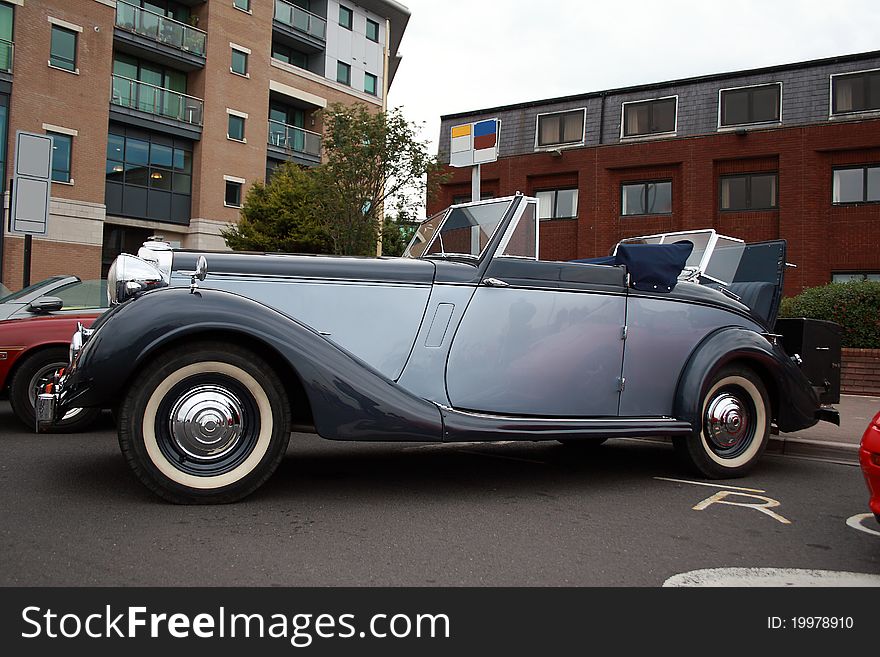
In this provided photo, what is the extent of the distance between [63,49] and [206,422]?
82.3 feet

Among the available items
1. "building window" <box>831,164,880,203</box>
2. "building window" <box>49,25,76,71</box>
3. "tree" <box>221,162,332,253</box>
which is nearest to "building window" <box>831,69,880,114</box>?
"building window" <box>831,164,880,203</box>

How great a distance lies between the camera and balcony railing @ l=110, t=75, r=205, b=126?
26281 millimetres

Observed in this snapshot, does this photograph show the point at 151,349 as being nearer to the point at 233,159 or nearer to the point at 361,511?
the point at 361,511

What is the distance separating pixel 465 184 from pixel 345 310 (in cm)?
2584

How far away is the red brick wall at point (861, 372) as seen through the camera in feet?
38.6

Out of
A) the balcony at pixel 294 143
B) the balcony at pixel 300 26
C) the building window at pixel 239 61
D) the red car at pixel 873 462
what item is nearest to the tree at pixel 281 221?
the balcony at pixel 294 143

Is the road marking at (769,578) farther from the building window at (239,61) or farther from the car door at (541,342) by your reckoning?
the building window at (239,61)

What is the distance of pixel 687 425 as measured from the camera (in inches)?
199

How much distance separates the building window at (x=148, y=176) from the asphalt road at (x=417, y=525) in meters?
23.4

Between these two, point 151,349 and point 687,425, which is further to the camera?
point 687,425

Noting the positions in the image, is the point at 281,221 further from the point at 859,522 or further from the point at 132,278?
the point at 859,522
